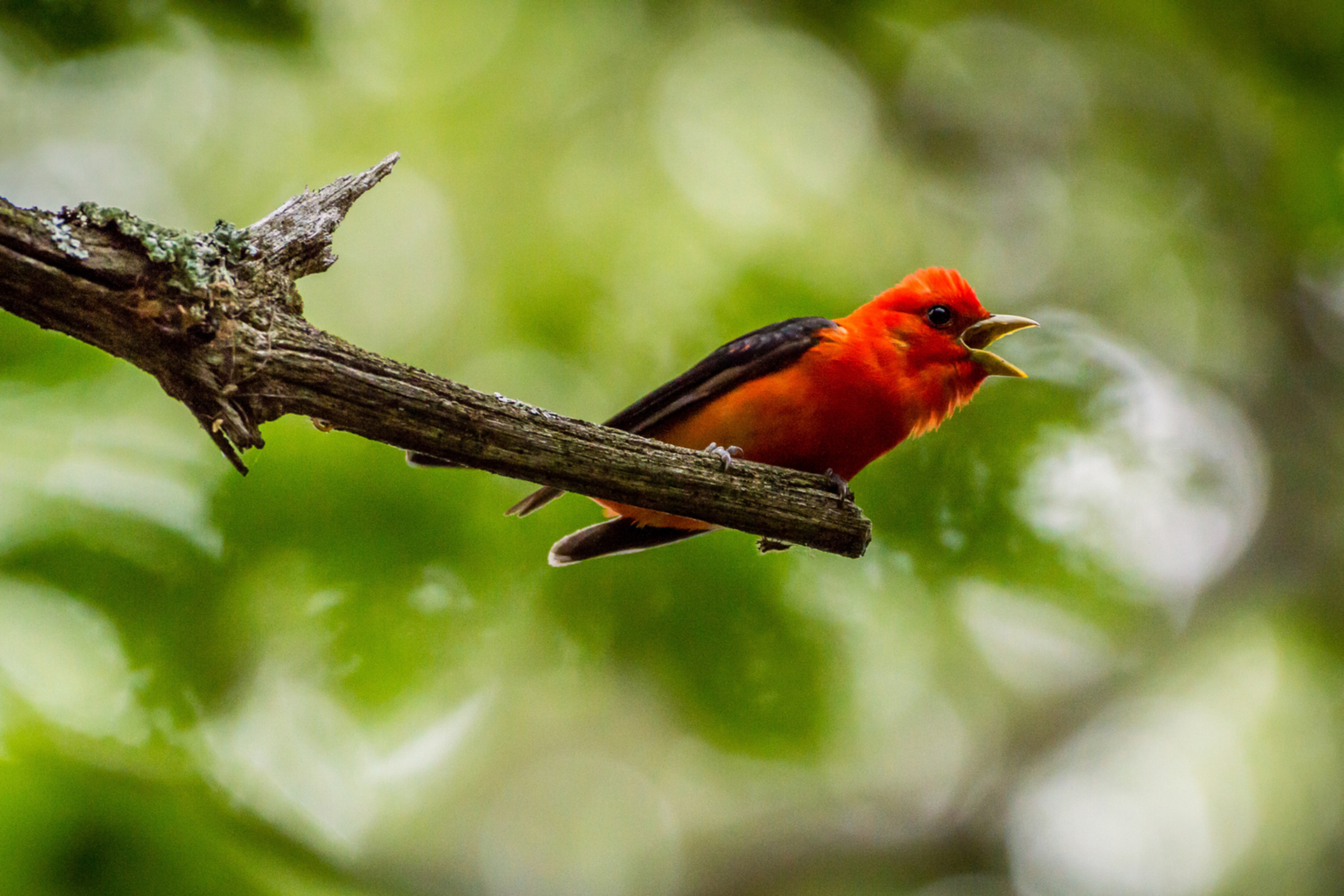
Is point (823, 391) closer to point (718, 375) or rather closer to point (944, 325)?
point (718, 375)

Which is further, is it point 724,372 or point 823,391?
point 724,372

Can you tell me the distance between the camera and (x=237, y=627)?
21.1 feet

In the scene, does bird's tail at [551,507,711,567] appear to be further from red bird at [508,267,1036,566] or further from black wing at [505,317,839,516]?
black wing at [505,317,839,516]

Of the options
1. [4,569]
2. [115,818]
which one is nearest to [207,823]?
[115,818]

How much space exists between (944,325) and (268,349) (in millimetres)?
3808

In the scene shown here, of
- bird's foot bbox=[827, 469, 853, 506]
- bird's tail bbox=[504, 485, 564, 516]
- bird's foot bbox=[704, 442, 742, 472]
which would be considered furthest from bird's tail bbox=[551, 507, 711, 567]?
bird's foot bbox=[827, 469, 853, 506]

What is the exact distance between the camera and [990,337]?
19.6ft

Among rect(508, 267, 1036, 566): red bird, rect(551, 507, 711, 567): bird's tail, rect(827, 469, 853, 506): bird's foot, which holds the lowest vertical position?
rect(827, 469, 853, 506): bird's foot

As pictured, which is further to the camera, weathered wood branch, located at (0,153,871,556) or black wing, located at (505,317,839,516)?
black wing, located at (505,317,839,516)

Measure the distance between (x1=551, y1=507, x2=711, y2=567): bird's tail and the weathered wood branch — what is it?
6.29 ft

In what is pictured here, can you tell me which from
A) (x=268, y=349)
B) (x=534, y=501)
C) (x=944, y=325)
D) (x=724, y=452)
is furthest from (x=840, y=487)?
(x=268, y=349)

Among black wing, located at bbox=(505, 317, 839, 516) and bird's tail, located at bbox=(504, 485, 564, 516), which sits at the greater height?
black wing, located at bbox=(505, 317, 839, 516)

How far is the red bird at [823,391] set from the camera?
→ 5328mm

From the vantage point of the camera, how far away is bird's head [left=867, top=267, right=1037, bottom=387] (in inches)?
226
